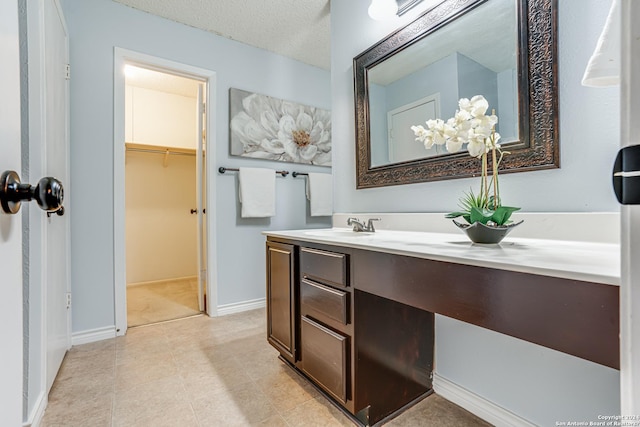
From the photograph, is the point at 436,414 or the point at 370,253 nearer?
the point at 370,253

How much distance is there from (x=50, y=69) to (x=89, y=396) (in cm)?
162

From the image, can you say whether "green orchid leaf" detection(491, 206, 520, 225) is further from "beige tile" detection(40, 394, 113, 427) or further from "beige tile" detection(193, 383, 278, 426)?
"beige tile" detection(40, 394, 113, 427)

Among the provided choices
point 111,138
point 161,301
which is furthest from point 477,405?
point 161,301

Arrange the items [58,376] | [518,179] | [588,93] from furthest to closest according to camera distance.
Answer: [58,376], [518,179], [588,93]

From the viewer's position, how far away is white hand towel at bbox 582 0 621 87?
68 cm

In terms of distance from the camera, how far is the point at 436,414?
50.3 inches

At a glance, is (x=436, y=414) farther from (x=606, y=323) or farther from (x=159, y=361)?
(x=159, y=361)

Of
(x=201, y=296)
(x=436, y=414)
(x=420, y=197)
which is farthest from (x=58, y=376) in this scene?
(x=420, y=197)

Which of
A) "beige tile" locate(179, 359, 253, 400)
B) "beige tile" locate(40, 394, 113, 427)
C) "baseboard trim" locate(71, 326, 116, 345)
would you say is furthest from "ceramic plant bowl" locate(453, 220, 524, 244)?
"baseboard trim" locate(71, 326, 116, 345)

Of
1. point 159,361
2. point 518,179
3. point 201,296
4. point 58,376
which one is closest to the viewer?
point 518,179

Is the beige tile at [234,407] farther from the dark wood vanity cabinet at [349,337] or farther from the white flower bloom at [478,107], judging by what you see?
the white flower bloom at [478,107]

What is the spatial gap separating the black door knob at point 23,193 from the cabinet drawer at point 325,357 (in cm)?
102

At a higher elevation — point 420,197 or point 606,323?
point 420,197

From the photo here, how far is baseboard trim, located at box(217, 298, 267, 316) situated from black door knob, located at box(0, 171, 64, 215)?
7.03 feet
